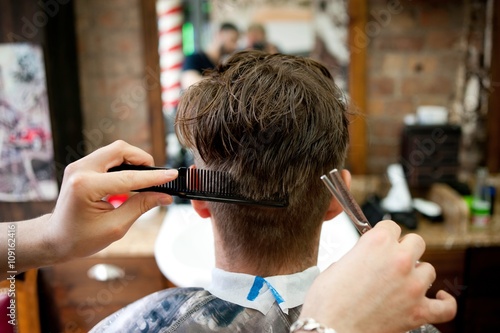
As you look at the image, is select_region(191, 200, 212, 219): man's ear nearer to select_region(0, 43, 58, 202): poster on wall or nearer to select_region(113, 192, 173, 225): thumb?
select_region(113, 192, 173, 225): thumb

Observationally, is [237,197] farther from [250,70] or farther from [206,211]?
[250,70]

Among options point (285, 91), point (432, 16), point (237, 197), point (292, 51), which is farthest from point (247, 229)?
point (432, 16)

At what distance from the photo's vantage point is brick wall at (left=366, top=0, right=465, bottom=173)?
7.72 ft

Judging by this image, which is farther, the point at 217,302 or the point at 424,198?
the point at 424,198

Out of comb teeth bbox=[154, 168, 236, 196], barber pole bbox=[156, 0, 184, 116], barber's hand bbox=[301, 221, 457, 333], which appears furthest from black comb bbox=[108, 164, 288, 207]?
barber pole bbox=[156, 0, 184, 116]

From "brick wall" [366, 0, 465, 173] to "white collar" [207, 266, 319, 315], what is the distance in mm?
1670

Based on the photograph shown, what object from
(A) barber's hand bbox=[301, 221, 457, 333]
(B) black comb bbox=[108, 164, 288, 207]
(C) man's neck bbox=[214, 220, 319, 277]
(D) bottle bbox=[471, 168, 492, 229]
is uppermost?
(B) black comb bbox=[108, 164, 288, 207]

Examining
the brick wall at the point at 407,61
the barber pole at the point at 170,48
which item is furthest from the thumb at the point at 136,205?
the brick wall at the point at 407,61

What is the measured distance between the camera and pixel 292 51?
236 centimetres

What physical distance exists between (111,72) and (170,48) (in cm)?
36

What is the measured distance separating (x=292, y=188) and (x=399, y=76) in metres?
1.73

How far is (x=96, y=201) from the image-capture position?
86cm

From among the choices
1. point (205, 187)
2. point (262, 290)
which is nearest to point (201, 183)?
point (205, 187)

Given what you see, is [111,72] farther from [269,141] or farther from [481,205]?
[481,205]
